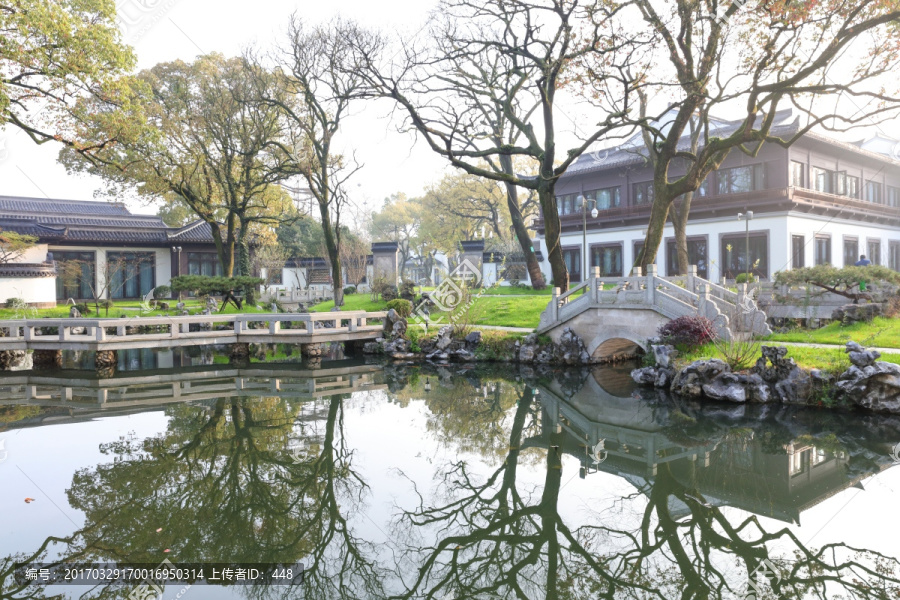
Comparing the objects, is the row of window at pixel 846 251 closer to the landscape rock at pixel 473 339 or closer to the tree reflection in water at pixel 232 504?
the landscape rock at pixel 473 339

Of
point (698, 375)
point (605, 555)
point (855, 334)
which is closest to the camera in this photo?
point (605, 555)

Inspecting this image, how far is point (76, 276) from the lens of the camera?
23984mm

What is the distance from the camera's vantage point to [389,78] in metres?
13.1

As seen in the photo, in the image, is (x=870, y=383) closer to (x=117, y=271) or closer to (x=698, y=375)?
(x=698, y=375)

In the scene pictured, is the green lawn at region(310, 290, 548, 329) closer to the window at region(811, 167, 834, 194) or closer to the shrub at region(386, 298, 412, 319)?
the shrub at region(386, 298, 412, 319)

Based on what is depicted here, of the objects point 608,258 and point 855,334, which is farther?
point 608,258

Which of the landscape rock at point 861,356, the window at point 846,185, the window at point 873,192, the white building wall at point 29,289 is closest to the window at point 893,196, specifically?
the window at point 873,192

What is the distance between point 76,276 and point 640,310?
22.9 meters

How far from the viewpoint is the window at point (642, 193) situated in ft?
75.0

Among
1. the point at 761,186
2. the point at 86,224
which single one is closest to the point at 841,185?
the point at 761,186

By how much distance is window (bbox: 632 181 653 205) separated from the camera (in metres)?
22.9

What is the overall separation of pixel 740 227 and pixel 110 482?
64.5 feet

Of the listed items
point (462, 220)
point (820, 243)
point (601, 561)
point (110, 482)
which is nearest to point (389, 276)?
point (462, 220)

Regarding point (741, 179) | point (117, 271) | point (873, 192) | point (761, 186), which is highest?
point (741, 179)
